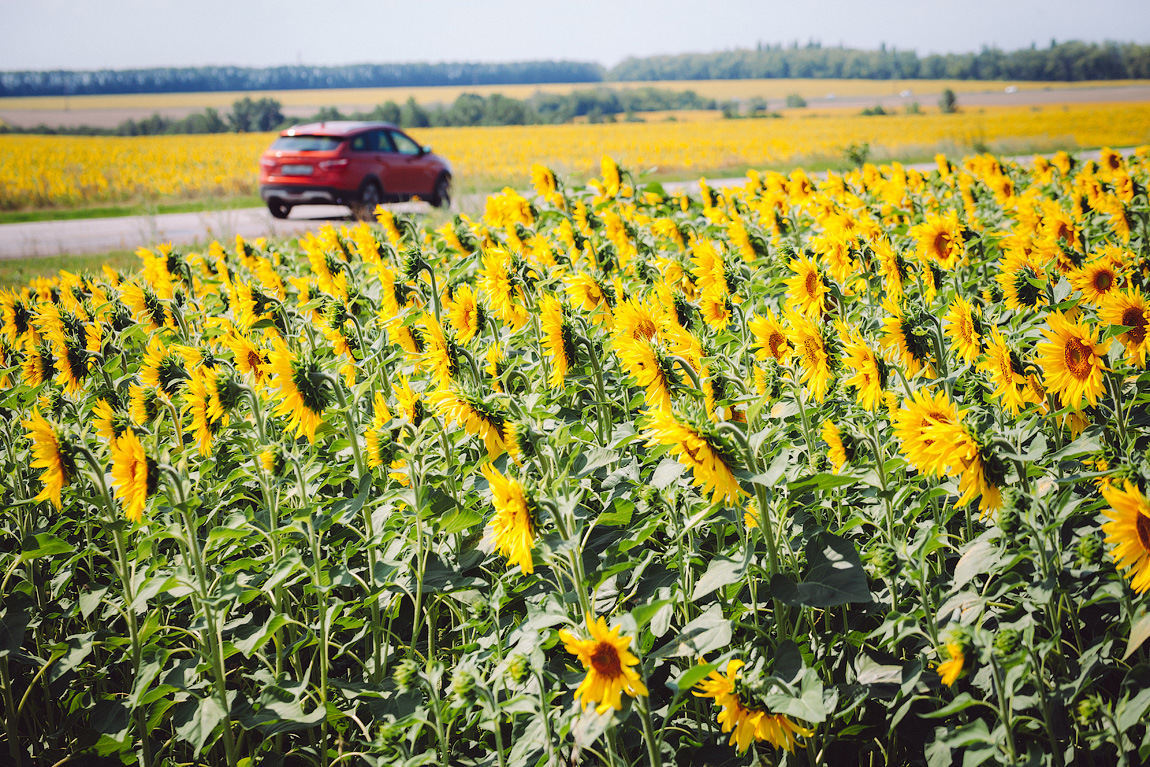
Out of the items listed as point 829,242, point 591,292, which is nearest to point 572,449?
point 591,292

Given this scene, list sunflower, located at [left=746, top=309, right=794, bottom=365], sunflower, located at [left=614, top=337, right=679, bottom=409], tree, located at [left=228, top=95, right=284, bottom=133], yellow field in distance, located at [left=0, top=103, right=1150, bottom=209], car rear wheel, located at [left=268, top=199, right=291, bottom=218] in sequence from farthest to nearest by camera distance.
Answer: tree, located at [left=228, top=95, right=284, bottom=133]
yellow field in distance, located at [left=0, top=103, right=1150, bottom=209]
car rear wheel, located at [left=268, top=199, right=291, bottom=218]
sunflower, located at [left=746, top=309, right=794, bottom=365]
sunflower, located at [left=614, top=337, right=679, bottom=409]

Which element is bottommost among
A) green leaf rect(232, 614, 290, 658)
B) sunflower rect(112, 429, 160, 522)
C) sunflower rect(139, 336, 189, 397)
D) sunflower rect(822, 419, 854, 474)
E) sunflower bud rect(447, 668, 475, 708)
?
green leaf rect(232, 614, 290, 658)

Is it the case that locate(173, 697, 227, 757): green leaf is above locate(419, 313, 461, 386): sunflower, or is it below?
below

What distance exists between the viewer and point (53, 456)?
2.05 metres

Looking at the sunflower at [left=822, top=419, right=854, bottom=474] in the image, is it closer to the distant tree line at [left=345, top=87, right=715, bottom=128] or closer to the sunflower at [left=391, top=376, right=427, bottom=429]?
the sunflower at [left=391, top=376, right=427, bottom=429]

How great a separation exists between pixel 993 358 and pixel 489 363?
1.58m

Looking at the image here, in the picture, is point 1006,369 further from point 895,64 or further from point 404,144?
point 895,64

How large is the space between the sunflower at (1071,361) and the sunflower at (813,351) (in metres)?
0.55

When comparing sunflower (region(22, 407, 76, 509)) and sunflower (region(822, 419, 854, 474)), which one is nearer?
sunflower (region(22, 407, 76, 509))

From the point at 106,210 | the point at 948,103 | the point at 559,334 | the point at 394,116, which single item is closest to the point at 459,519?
the point at 559,334

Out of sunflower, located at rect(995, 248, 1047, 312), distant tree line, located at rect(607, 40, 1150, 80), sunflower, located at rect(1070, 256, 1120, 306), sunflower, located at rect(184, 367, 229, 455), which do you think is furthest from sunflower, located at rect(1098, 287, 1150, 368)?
distant tree line, located at rect(607, 40, 1150, 80)

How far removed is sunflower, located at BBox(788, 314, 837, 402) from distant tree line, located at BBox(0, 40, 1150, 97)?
320 feet

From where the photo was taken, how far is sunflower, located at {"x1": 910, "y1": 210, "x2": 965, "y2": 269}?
10.9 feet

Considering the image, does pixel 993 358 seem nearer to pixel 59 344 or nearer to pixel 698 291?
pixel 698 291
